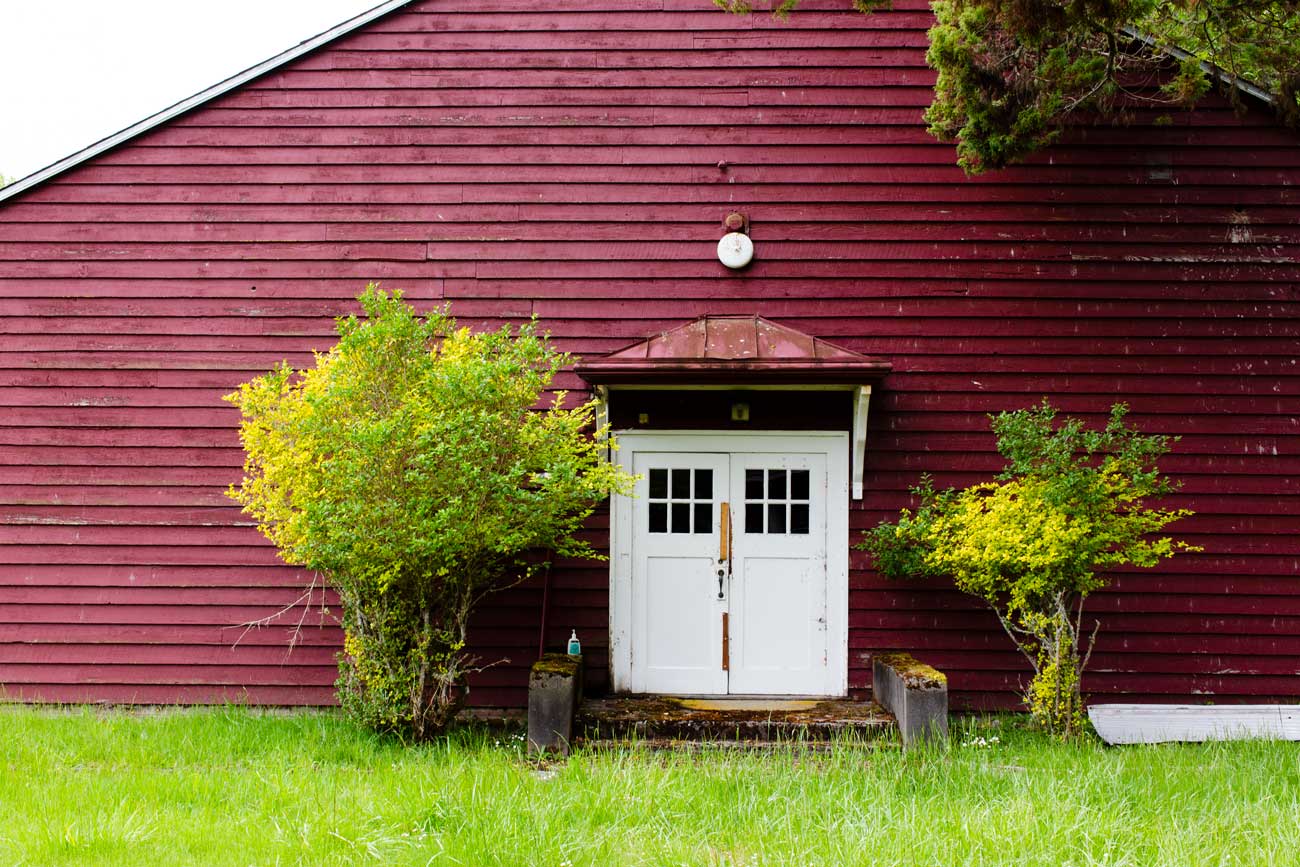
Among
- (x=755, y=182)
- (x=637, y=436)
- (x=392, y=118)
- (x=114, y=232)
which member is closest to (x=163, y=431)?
(x=114, y=232)

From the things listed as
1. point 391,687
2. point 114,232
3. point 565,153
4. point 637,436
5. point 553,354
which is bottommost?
point 391,687

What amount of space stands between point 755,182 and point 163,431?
4.90 m

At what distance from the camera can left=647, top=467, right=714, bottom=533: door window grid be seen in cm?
734

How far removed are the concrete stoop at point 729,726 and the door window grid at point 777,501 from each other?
1.41m

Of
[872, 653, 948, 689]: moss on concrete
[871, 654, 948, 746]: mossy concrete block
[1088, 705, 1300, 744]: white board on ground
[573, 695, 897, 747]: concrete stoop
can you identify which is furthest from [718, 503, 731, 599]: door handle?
[1088, 705, 1300, 744]: white board on ground

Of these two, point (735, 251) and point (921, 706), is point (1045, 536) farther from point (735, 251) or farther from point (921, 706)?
point (735, 251)

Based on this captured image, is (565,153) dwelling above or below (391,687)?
above

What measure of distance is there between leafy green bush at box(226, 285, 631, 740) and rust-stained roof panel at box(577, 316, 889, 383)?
0.57m

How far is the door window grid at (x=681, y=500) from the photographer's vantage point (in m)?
7.34

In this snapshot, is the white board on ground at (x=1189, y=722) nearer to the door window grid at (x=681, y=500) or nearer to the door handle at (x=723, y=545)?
the door handle at (x=723, y=545)

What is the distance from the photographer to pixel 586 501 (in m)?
7.10

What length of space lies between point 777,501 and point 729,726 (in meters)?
1.86

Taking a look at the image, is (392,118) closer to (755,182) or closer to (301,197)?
(301,197)

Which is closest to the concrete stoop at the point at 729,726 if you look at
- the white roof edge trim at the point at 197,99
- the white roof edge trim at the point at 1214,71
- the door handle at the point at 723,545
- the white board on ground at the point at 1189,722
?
the door handle at the point at 723,545
